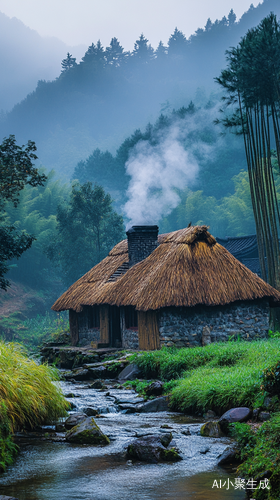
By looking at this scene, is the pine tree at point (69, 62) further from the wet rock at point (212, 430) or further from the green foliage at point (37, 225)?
the wet rock at point (212, 430)

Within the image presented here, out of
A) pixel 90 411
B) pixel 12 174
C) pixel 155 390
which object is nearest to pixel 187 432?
pixel 90 411

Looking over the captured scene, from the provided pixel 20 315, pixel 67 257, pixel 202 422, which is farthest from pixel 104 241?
pixel 202 422

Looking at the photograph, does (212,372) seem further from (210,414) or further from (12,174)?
(12,174)

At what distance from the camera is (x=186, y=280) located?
559 inches

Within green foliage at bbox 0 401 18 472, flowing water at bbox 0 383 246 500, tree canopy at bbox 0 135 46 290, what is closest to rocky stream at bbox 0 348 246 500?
flowing water at bbox 0 383 246 500

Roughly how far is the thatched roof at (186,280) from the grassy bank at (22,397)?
19.1 feet

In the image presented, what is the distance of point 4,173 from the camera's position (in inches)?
517

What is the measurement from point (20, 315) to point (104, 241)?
27.5 ft

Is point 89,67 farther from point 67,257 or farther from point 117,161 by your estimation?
point 67,257

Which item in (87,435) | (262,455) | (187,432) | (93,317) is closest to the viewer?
(262,455)

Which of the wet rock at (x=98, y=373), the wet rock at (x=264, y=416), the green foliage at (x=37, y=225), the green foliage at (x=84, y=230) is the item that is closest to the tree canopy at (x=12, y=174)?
the wet rock at (x=98, y=373)

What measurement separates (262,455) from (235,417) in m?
1.96

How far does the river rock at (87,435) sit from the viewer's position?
6895 millimetres

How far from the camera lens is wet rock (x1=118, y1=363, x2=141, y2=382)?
39.3 ft
